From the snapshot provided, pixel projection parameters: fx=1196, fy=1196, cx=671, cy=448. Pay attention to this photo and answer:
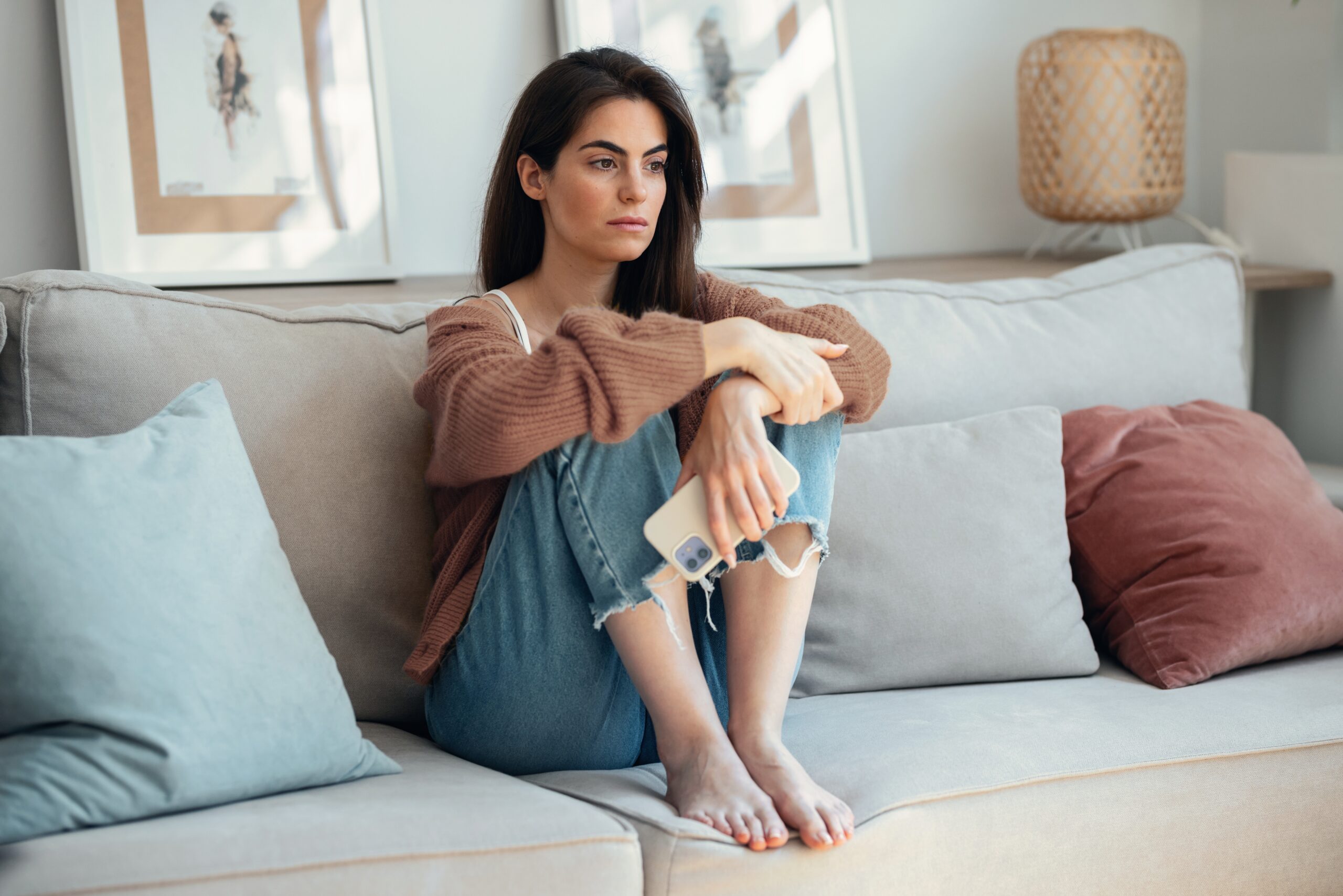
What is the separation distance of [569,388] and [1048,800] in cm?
61

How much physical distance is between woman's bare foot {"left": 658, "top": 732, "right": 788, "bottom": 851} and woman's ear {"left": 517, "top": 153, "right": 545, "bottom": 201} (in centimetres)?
69

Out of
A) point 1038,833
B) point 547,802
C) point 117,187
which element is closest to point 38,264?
point 117,187

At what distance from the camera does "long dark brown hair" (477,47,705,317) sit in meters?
1.43

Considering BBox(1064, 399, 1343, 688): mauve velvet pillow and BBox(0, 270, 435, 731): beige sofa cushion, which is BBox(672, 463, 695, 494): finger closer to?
BBox(0, 270, 435, 731): beige sofa cushion

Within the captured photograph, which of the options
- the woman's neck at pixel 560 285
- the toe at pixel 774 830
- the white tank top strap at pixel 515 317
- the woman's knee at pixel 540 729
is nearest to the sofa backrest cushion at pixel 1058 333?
the woman's neck at pixel 560 285

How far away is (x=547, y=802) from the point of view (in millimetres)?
1064

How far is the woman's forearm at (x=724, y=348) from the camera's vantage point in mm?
1216

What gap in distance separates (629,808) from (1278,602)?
2.81 feet

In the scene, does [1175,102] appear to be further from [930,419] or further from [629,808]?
[629,808]

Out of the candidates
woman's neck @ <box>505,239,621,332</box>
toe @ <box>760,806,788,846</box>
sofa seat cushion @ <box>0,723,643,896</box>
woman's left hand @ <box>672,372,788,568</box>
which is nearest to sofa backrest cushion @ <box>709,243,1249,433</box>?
woman's neck @ <box>505,239,621,332</box>

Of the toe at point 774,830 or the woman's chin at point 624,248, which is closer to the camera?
the toe at point 774,830

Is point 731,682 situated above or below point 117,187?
below

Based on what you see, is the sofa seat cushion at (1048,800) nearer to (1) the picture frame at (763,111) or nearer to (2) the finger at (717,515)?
(2) the finger at (717,515)

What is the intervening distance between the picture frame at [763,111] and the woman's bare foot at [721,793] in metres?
→ 1.16
